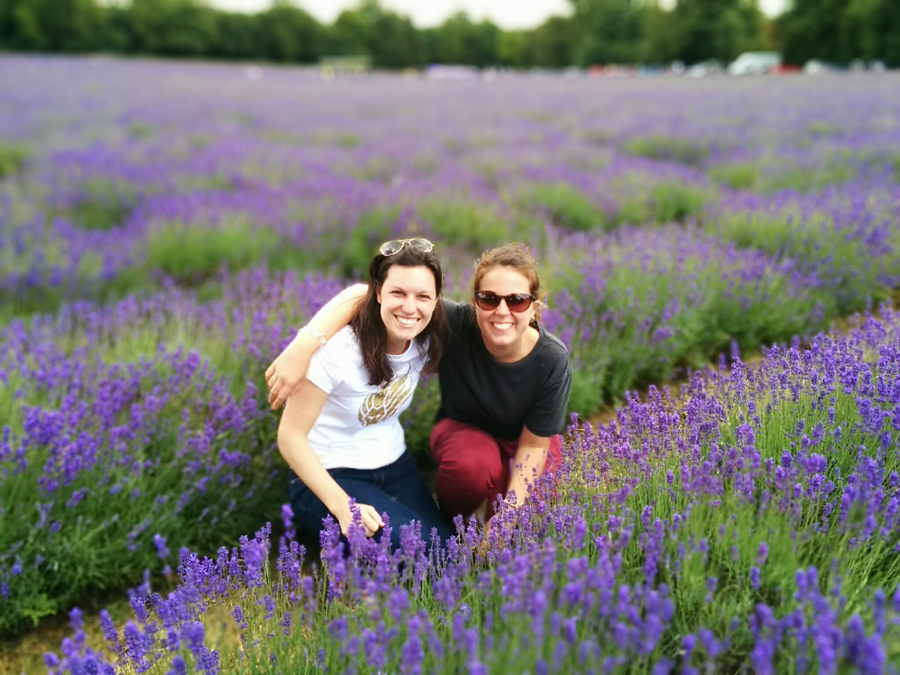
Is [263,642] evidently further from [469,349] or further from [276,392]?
[469,349]

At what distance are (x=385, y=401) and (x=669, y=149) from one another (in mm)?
6842

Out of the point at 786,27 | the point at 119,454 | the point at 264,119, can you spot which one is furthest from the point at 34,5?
the point at 119,454

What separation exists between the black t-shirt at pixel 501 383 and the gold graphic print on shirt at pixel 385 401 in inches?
7.6

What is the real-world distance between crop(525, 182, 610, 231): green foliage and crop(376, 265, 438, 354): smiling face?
338cm

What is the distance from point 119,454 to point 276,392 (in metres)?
0.66

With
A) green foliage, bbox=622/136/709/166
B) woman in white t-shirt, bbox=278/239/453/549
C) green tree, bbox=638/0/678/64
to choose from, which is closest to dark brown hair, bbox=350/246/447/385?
woman in white t-shirt, bbox=278/239/453/549

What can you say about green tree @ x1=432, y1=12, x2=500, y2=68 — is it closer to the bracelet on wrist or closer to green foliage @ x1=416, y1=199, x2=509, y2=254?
green foliage @ x1=416, y1=199, x2=509, y2=254

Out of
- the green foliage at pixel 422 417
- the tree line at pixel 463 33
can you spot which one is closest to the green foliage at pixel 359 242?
the green foliage at pixel 422 417

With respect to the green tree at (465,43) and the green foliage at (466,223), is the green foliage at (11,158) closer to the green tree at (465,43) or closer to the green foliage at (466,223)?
the green foliage at (466,223)

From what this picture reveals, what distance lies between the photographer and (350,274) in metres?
4.82

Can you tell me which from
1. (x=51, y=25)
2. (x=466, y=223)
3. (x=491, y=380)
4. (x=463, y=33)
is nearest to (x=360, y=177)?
(x=466, y=223)

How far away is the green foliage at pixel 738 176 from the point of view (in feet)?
20.7

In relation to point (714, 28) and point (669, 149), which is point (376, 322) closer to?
point (669, 149)

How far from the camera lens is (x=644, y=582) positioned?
142 cm
